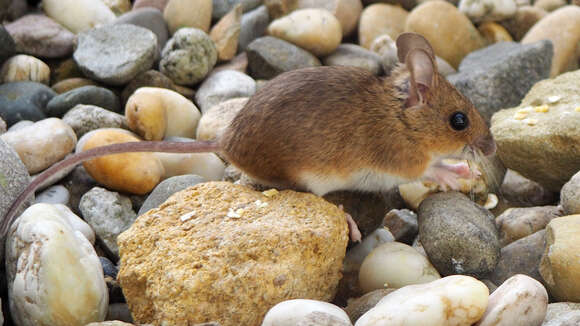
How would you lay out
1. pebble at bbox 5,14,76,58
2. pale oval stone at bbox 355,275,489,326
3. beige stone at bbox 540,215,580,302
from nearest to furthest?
pale oval stone at bbox 355,275,489,326 → beige stone at bbox 540,215,580,302 → pebble at bbox 5,14,76,58

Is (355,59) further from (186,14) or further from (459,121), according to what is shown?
(459,121)

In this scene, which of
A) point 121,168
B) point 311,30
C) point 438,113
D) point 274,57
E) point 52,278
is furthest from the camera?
point 311,30

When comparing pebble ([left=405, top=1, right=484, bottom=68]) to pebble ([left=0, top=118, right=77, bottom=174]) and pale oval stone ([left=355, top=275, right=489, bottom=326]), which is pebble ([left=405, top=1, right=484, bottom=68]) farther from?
pale oval stone ([left=355, top=275, right=489, bottom=326])

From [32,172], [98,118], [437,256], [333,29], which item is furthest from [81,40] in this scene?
[437,256]

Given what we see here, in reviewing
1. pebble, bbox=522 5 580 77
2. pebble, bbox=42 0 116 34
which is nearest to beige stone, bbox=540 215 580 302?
pebble, bbox=522 5 580 77

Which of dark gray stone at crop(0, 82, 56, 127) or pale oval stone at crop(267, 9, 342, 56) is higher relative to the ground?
pale oval stone at crop(267, 9, 342, 56)

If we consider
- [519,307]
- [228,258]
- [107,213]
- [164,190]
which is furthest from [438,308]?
[107,213]

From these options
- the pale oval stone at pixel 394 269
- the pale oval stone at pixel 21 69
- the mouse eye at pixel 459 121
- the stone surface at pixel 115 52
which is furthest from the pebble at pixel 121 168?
the mouse eye at pixel 459 121

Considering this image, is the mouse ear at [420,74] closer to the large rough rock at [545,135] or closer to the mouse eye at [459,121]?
the mouse eye at [459,121]
